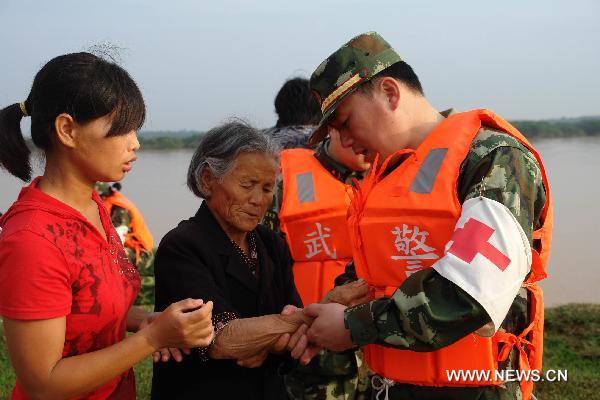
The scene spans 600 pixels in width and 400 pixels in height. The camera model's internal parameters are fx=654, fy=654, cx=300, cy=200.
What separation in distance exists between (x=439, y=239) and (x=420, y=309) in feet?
0.87

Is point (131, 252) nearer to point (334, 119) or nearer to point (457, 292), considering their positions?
point (334, 119)

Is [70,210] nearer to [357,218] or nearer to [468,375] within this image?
[357,218]

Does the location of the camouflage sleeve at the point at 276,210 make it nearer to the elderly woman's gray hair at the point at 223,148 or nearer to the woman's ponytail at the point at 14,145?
the elderly woman's gray hair at the point at 223,148

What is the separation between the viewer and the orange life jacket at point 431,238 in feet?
6.88

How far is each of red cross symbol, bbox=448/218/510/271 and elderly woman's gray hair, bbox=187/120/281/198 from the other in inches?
38.5

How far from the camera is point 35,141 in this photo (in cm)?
200

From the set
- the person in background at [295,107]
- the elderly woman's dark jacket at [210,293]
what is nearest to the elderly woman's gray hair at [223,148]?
the elderly woman's dark jacket at [210,293]

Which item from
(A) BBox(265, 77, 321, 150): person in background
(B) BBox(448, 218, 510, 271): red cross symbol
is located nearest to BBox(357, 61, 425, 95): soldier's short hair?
(B) BBox(448, 218, 510, 271): red cross symbol

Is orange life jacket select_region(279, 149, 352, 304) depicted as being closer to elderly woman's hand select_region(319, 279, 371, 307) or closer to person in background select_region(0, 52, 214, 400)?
elderly woman's hand select_region(319, 279, 371, 307)

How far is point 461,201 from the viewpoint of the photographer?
2.09 metres

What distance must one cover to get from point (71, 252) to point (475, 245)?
117 centimetres

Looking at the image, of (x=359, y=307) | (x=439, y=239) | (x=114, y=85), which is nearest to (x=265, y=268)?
(x=359, y=307)

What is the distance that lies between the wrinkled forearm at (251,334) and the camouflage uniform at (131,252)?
15.0ft

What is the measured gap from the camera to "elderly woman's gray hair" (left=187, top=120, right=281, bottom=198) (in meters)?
2.56
